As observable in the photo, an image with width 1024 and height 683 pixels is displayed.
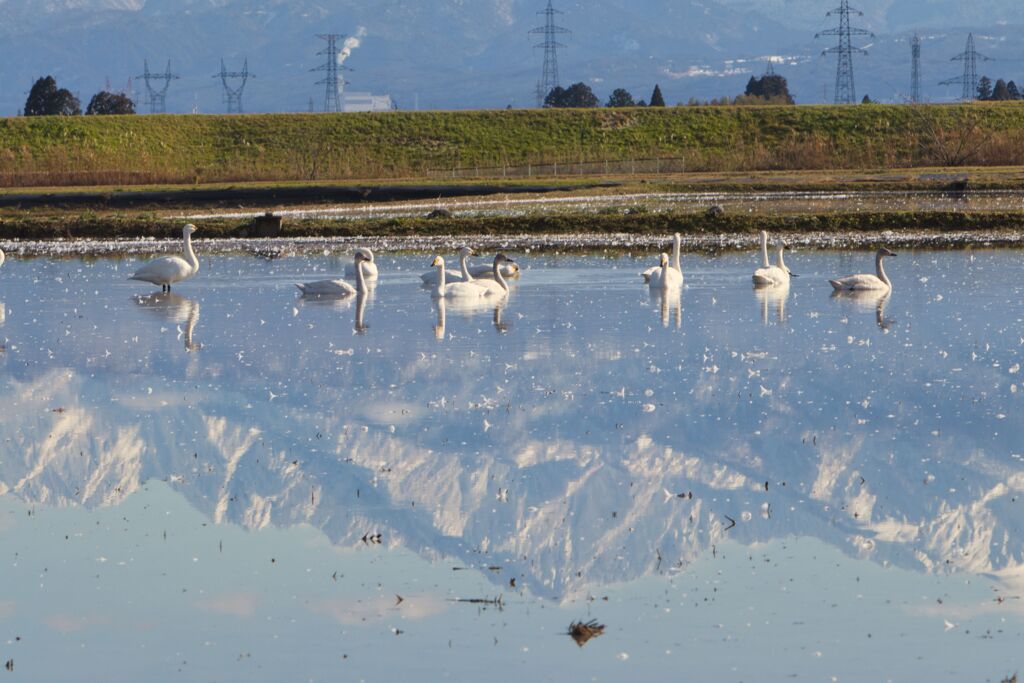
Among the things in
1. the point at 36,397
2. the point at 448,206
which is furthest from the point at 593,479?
the point at 448,206

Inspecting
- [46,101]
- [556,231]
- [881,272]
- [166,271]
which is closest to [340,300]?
[166,271]

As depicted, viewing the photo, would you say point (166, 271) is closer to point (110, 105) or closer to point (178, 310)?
point (178, 310)

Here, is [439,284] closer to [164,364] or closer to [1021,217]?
[164,364]

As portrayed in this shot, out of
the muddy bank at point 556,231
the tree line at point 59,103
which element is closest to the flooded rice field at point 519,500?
the muddy bank at point 556,231

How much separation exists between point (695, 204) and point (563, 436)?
111ft

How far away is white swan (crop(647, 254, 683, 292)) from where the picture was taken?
1006 inches

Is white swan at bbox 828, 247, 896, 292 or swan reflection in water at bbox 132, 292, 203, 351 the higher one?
white swan at bbox 828, 247, 896, 292

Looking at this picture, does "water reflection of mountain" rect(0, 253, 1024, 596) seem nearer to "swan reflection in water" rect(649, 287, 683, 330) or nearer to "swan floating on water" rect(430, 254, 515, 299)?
"swan reflection in water" rect(649, 287, 683, 330)

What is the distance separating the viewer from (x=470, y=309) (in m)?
24.5

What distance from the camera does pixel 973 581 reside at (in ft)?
32.1

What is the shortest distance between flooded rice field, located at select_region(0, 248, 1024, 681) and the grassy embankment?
55303 mm

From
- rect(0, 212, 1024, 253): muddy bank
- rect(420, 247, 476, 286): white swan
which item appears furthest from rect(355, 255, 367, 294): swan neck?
rect(0, 212, 1024, 253): muddy bank

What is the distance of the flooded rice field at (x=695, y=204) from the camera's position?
4406 cm

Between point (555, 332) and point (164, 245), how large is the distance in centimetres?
1915
